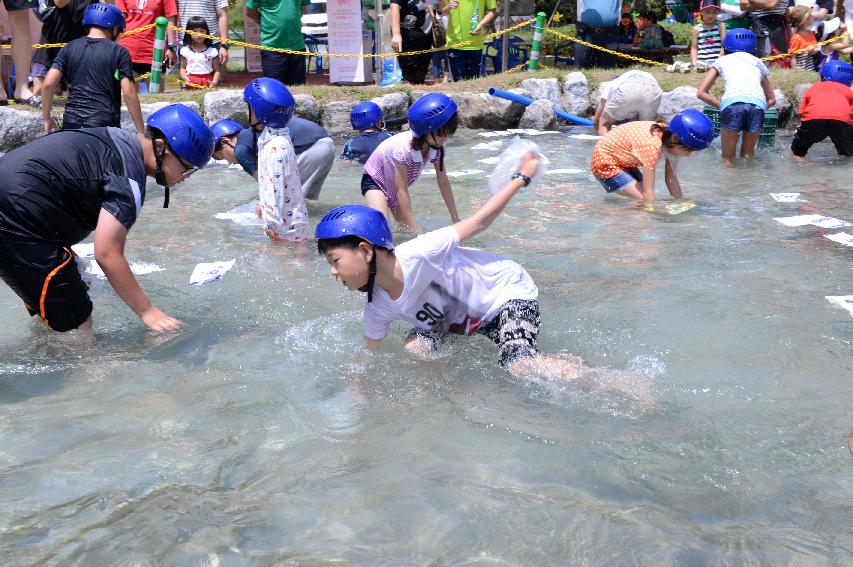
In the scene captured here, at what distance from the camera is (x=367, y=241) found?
12.2 ft

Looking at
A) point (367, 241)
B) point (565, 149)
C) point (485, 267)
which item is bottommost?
point (565, 149)

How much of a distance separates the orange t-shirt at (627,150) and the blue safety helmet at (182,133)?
4.53 metres

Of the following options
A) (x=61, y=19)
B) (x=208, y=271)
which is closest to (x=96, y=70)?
(x=208, y=271)

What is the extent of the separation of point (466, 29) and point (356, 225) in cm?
964

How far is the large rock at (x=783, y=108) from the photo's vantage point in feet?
39.9

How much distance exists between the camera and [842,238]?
690cm

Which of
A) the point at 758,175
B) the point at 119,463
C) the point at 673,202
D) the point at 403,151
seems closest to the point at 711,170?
the point at 758,175

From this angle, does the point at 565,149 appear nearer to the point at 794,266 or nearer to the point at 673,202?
the point at 673,202

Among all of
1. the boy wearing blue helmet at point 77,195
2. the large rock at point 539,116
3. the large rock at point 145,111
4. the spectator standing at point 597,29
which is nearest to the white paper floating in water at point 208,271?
the boy wearing blue helmet at point 77,195

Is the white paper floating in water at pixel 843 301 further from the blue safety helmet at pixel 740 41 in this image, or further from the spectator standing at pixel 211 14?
the spectator standing at pixel 211 14

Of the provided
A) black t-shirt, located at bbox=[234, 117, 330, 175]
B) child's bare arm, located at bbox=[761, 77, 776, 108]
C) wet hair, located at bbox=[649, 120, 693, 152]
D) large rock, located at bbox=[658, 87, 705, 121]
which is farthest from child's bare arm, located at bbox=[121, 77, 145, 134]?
large rock, located at bbox=[658, 87, 705, 121]

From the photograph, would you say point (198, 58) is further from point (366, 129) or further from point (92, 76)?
point (92, 76)

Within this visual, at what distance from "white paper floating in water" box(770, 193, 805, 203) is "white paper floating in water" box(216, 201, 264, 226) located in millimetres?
4686

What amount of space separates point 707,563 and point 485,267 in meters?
1.81
